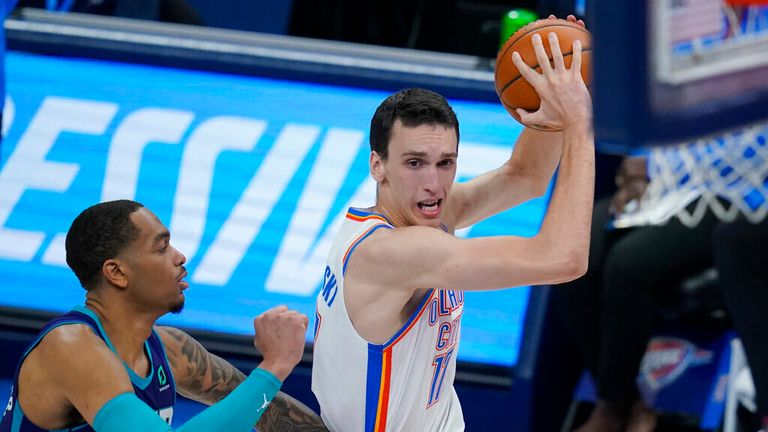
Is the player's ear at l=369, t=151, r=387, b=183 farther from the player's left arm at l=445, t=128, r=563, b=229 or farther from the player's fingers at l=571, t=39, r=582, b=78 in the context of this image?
the player's fingers at l=571, t=39, r=582, b=78

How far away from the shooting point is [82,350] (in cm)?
308

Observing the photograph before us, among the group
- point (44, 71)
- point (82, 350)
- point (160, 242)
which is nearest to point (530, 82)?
point (160, 242)

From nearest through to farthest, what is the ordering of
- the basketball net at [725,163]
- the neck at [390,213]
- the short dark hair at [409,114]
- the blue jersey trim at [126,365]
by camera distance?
the basketball net at [725,163]
the blue jersey trim at [126,365]
the short dark hair at [409,114]
the neck at [390,213]

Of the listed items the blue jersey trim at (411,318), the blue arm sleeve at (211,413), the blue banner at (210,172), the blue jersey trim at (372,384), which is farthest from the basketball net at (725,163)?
the blue banner at (210,172)

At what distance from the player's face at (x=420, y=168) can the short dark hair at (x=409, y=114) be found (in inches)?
0.7

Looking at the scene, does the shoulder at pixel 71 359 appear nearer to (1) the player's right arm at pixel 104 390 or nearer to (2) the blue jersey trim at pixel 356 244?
(1) the player's right arm at pixel 104 390

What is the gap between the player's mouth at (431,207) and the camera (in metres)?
3.36

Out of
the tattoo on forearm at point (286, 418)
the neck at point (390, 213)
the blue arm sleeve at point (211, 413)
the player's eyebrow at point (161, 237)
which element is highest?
the neck at point (390, 213)

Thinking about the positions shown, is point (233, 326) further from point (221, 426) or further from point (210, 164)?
point (221, 426)

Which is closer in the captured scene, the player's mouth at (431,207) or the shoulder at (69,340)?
the shoulder at (69,340)

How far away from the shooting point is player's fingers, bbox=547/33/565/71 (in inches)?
121

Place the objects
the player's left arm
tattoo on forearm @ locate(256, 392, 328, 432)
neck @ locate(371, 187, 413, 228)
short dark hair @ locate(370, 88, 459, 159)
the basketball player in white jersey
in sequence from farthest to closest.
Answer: the player's left arm
tattoo on forearm @ locate(256, 392, 328, 432)
neck @ locate(371, 187, 413, 228)
short dark hair @ locate(370, 88, 459, 159)
the basketball player in white jersey

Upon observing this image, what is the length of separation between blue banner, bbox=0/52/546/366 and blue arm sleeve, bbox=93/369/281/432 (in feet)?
6.86

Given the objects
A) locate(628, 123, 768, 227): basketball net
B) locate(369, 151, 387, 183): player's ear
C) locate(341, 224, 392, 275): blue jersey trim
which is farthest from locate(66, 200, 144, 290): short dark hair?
locate(628, 123, 768, 227): basketball net
